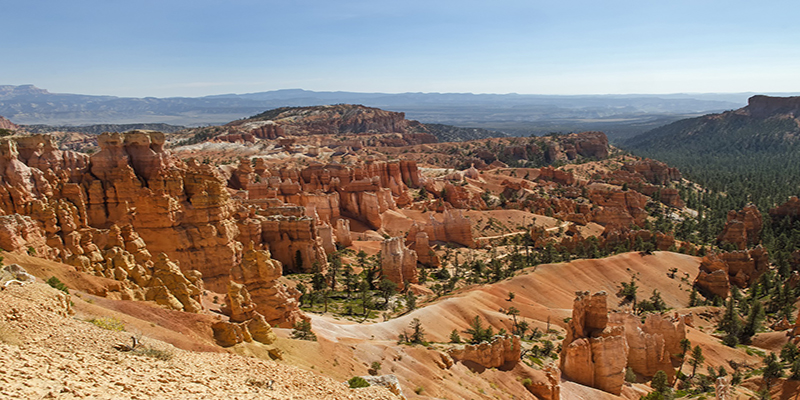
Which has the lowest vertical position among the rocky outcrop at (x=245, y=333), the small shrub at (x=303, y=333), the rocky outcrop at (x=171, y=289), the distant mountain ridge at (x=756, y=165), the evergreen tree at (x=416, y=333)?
the distant mountain ridge at (x=756, y=165)

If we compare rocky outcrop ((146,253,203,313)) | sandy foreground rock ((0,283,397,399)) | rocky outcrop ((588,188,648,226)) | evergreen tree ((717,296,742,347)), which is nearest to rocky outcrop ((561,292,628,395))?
evergreen tree ((717,296,742,347))

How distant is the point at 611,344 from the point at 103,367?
2720 cm

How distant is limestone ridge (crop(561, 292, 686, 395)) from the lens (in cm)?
3048

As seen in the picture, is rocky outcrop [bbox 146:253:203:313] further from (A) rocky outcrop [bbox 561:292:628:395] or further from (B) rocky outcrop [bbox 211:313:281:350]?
(A) rocky outcrop [bbox 561:292:628:395]

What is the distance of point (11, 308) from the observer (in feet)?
40.4

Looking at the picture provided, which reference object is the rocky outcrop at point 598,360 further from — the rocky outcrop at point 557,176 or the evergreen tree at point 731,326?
the rocky outcrop at point 557,176

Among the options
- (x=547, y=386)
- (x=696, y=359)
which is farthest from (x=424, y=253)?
(x=547, y=386)

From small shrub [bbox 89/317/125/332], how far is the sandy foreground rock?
0.55 m

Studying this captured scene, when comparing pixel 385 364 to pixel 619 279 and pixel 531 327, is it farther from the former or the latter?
pixel 619 279

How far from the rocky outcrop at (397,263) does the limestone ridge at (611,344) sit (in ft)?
59.3

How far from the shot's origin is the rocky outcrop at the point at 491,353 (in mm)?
28531

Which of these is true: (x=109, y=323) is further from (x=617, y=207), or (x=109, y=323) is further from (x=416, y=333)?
(x=617, y=207)

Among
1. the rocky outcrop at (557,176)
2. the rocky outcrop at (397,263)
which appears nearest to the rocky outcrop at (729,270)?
the rocky outcrop at (397,263)

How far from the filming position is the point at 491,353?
94.9ft
